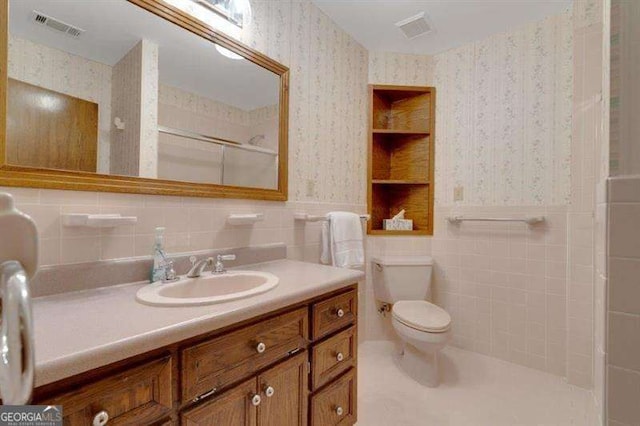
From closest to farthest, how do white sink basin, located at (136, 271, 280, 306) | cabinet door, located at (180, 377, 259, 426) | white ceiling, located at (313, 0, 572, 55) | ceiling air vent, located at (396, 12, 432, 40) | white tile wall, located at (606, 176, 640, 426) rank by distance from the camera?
white tile wall, located at (606, 176, 640, 426)
cabinet door, located at (180, 377, 259, 426)
white sink basin, located at (136, 271, 280, 306)
white ceiling, located at (313, 0, 572, 55)
ceiling air vent, located at (396, 12, 432, 40)

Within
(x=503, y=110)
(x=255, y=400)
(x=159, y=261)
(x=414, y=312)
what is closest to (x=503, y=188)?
(x=503, y=110)

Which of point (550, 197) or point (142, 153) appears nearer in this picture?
point (142, 153)

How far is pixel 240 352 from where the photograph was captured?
83cm

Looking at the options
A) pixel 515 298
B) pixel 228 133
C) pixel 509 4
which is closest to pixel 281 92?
pixel 228 133

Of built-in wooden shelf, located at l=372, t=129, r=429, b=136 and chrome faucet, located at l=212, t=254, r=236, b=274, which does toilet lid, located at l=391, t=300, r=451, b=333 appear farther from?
built-in wooden shelf, located at l=372, t=129, r=429, b=136

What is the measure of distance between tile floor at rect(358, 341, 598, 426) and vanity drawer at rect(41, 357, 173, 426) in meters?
1.16

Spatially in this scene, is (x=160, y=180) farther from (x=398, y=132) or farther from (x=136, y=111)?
(x=398, y=132)

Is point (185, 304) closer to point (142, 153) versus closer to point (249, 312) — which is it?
point (249, 312)

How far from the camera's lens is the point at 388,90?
2371 millimetres

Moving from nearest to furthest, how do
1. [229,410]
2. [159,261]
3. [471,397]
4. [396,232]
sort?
1. [229,410]
2. [159,261]
3. [471,397]
4. [396,232]

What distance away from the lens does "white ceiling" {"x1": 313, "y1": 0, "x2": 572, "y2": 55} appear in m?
1.78

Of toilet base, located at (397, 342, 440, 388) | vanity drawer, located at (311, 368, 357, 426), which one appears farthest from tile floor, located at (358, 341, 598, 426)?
vanity drawer, located at (311, 368, 357, 426)

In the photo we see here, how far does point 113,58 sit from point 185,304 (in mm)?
903

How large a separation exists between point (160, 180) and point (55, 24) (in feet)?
1.83
